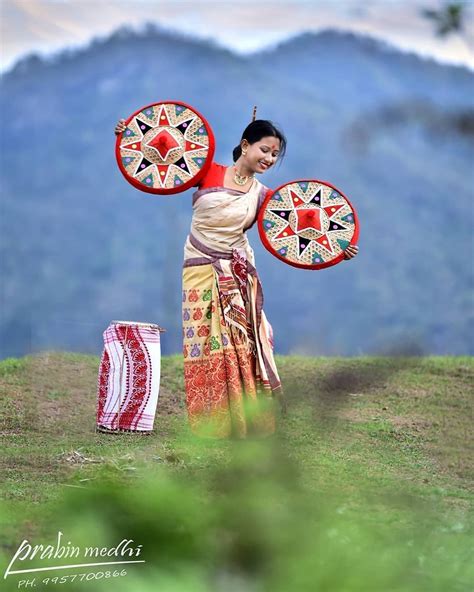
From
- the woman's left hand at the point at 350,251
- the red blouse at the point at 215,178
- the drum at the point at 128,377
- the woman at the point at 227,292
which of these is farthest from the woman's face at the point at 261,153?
the drum at the point at 128,377

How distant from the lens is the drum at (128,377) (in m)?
5.15

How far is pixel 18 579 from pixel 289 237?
3892mm

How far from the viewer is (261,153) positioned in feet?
15.8

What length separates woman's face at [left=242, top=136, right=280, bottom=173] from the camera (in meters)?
4.83

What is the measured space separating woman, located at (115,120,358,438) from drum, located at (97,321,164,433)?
11.8 inches

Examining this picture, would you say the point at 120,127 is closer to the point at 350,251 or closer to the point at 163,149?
the point at 163,149

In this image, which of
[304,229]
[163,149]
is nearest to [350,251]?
[304,229]

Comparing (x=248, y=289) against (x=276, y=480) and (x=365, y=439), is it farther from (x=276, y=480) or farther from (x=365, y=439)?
(x=276, y=480)

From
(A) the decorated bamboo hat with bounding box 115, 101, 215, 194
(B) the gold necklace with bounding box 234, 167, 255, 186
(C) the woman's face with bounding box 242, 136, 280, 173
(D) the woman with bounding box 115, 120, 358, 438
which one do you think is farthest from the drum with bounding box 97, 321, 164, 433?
(C) the woman's face with bounding box 242, 136, 280, 173

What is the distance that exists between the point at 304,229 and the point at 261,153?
385 millimetres

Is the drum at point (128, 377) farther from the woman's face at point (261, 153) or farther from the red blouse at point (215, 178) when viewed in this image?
the woman's face at point (261, 153)

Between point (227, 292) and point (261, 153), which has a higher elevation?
point (261, 153)

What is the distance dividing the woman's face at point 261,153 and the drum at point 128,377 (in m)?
0.90

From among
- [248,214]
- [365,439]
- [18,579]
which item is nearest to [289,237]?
[248,214]
